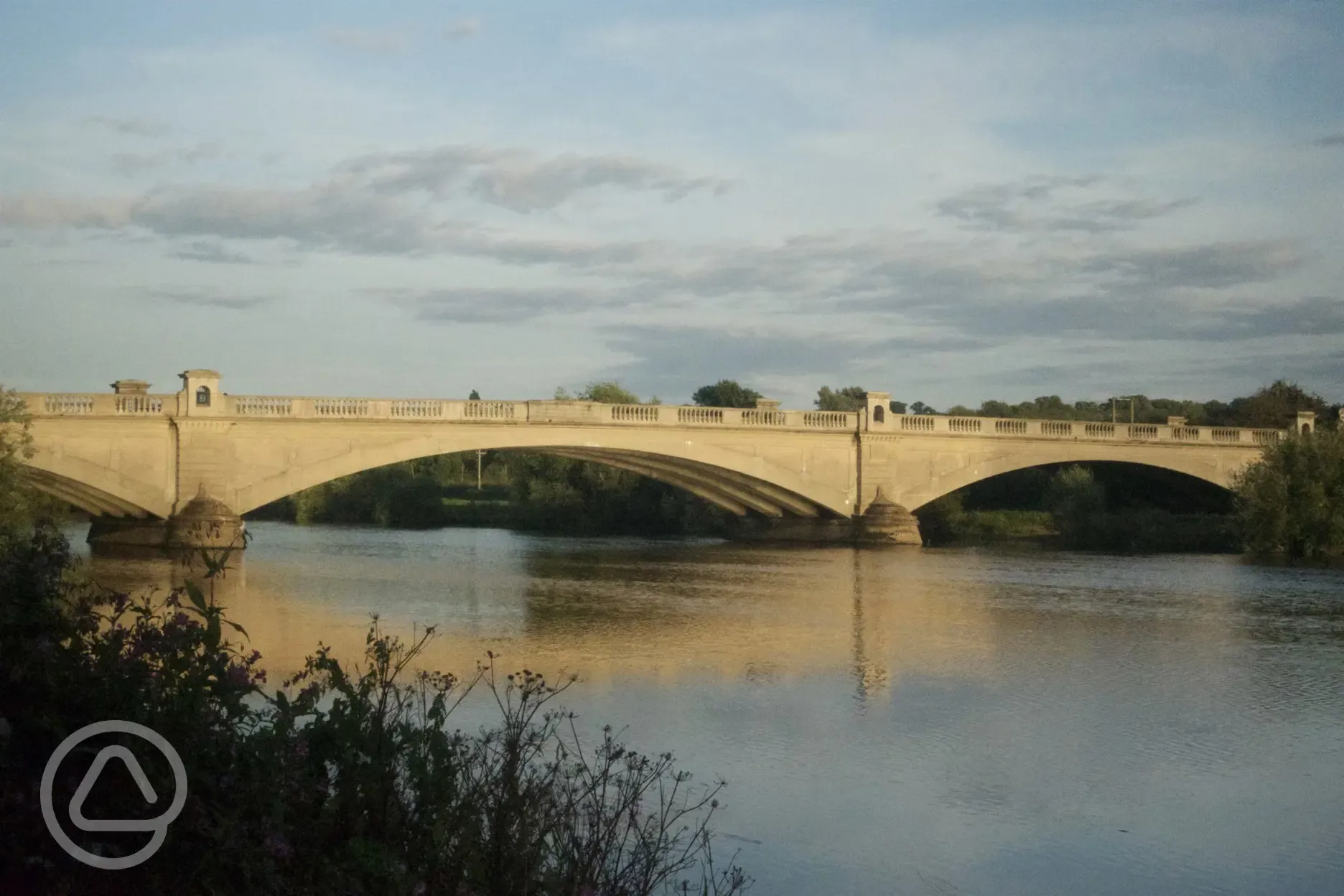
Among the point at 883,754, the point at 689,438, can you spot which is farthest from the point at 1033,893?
the point at 689,438

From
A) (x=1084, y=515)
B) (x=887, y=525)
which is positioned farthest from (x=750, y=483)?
(x=1084, y=515)

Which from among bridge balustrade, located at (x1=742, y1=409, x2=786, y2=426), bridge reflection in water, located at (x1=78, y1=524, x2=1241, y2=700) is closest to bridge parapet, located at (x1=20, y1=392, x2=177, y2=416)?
bridge reflection in water, located at (x1=78, y1=524, x2=1241, y2=700)

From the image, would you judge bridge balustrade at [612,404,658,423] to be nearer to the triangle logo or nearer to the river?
the river

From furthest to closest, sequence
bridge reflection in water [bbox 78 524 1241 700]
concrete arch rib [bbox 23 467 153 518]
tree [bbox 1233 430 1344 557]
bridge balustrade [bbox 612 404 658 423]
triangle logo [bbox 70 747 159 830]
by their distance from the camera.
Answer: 1. bridge balustrade [bbox 612 404 658 423]
2. tree [bbox 1233 430 1344 557]
3. concrete arch rib [bbox 23 467 153 518]
4. bridge reflection in water [bbox 78 524 1241 700]
5. triangle logo [bbox 70 747 159 830]

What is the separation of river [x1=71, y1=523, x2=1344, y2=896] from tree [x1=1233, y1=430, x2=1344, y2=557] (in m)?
7.43

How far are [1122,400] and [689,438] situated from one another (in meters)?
54.4

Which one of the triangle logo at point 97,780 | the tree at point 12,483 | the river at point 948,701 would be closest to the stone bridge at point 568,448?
the river at point 948,701

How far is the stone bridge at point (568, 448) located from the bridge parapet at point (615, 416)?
5 cm

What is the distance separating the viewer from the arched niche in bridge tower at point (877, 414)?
1971 inches

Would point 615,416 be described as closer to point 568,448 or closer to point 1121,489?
point 568,448

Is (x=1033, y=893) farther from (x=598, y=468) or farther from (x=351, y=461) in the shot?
(x=598, y=468)

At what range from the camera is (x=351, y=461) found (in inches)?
1593

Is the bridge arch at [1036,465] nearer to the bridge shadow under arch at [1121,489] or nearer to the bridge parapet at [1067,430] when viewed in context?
the bridge shadow under arch at [1121,489]

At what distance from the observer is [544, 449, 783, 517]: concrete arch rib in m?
46.5
